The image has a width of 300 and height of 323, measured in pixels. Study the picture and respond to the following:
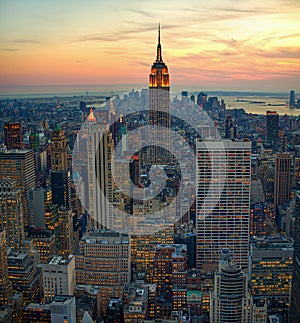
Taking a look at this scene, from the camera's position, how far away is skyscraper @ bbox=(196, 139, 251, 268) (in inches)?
264

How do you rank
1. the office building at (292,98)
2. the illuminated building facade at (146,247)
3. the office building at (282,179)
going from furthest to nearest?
the office building at (282,179), the illuminated building facade at (146,247), the office building at (292,98)

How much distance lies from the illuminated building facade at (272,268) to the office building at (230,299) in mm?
733

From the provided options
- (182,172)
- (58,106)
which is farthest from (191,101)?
(58,106)

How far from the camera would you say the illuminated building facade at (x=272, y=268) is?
5.06 metres

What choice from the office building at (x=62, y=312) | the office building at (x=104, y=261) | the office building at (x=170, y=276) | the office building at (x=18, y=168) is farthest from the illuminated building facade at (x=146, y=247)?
the office building at (x=18, y=168)

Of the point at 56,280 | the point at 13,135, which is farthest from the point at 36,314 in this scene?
the point at 13,135

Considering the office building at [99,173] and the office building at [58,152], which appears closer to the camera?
the office building at [99,173]

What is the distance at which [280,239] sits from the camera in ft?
19.3

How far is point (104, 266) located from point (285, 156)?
12.7 ft

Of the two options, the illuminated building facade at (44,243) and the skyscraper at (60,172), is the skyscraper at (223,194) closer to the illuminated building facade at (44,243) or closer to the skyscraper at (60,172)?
the illuminated building facade at (44,243)

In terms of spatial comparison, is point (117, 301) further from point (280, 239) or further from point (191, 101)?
point (191, 101)

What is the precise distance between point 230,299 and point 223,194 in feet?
8.78

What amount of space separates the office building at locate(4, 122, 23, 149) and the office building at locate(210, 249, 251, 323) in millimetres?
3158

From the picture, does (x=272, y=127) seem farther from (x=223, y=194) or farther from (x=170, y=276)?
(x=170, y=276)
